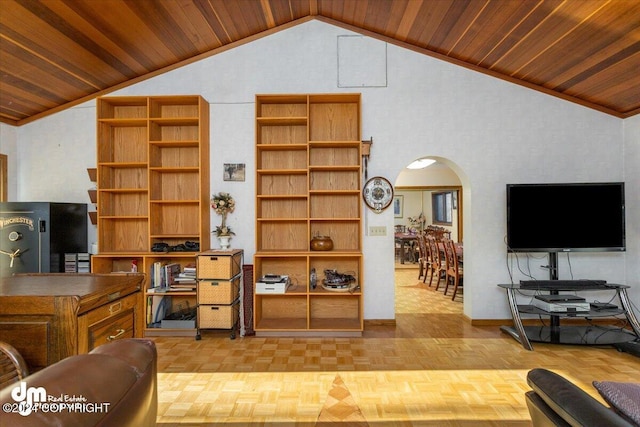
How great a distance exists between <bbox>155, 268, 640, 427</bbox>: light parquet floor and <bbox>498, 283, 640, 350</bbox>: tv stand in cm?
9

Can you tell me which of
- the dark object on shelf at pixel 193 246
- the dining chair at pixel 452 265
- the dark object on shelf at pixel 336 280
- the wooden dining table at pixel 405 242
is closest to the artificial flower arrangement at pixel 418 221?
the wooden dining table at pixel 405 242

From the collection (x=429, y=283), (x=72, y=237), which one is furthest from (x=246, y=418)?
(x=429, y=283)

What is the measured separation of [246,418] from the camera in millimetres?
2293

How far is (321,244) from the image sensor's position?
13.0ft

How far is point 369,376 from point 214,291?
1787 millimetres

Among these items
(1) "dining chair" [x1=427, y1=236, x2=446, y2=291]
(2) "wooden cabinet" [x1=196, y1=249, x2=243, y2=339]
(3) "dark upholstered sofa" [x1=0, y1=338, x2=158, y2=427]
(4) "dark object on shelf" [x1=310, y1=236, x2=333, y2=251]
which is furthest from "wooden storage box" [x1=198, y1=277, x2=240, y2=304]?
(1) "dining chair" [x1=427, y1=236, x2=446, y2=291]

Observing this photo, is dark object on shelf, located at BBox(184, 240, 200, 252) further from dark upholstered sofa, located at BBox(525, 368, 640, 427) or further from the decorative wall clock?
dark upholstered sofa, located at BBox(525, 368, 640, 427)

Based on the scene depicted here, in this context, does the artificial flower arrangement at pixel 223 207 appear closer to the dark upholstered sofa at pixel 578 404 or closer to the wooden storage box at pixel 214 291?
the wooden storage box at pixel 214 291

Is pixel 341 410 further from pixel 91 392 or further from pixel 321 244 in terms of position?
pixel 91 392

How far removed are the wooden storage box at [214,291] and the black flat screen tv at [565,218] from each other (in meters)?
3.03

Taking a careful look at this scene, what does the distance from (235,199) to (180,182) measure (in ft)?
2.24

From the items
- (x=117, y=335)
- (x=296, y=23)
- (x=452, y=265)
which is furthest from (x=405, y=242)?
(x=117, y=335)

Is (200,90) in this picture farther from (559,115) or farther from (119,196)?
(559,115)

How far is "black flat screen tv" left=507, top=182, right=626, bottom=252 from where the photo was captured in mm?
3766
